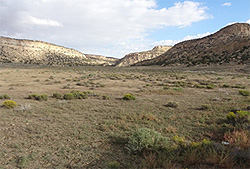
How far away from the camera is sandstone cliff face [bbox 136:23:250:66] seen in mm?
57100

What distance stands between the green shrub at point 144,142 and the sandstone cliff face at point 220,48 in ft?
188

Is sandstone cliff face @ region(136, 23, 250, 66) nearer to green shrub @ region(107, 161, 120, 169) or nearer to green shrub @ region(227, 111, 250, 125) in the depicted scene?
green shrub @ region(227, 111, 250, 125)

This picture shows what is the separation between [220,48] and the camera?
68.6m

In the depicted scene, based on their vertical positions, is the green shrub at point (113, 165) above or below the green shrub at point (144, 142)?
below

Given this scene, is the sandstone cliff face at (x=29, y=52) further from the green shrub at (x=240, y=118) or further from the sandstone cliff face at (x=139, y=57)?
the green shrub at (x=240, y=118)

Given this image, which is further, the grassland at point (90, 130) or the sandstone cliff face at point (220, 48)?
the sandstone cliff face at point (220, 48)

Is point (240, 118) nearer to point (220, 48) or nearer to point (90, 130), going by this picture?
point (90, 130)

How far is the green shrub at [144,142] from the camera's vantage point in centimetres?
492

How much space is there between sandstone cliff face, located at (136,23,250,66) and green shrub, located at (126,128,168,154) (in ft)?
188

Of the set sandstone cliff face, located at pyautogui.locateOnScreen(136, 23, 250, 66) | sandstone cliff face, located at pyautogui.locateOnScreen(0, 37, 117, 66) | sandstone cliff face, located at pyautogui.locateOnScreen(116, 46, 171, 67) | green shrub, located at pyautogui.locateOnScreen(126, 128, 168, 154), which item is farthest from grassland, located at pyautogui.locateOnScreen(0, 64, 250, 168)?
sandstone cliff face, located at pyautogui.locateOnScreen(116, 46, 171, 67)

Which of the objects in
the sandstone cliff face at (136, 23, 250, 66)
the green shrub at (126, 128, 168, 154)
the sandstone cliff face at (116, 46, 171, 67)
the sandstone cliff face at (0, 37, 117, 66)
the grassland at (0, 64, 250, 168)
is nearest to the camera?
the grassland at (0, 64, 250, 168)

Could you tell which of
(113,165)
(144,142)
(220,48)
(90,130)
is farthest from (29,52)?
(113,165)

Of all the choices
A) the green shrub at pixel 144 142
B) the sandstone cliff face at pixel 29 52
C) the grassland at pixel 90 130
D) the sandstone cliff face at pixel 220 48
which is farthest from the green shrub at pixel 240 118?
the sandstone cliff face at pixel 29 52

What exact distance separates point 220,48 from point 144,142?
3071 inches
